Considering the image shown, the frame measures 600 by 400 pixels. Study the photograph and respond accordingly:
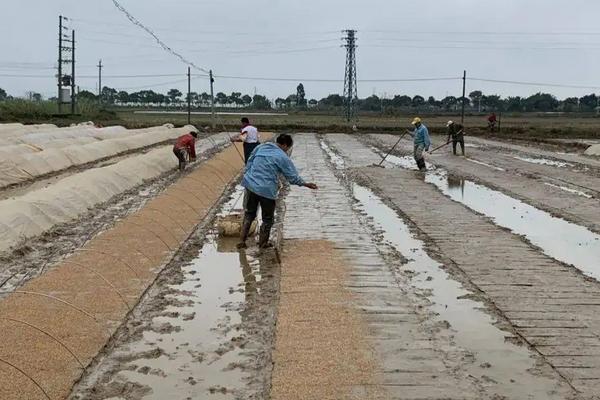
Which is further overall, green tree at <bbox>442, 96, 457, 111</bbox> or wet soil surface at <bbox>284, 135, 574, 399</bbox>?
green tree at <bbox>442, 96, 457, 111</bbox>

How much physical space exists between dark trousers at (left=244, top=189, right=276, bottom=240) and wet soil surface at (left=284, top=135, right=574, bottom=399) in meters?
0.82

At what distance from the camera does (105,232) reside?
28.2ft

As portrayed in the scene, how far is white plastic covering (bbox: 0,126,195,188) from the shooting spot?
48.6 ft

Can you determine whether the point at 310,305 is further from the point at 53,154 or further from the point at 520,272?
the point at 53,154

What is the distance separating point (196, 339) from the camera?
191 inches

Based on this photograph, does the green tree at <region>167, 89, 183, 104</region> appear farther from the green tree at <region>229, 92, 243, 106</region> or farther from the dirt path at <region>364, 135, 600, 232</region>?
the dirt path at <region>364, 135, 600, 232</region>

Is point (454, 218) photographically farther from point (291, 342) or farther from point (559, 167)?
point (559, 167)

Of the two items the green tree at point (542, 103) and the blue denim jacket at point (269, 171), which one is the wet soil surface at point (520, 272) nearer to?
the blue denim jacket at point (269, 171)

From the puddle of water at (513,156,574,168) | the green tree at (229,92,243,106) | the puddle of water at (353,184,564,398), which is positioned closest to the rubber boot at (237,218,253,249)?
the puddle of water at (353,184,564,398)

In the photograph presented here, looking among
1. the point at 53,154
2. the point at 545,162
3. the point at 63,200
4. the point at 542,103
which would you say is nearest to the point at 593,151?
the point at 545,162

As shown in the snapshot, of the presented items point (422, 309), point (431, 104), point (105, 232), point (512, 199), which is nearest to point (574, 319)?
point (422, 309)

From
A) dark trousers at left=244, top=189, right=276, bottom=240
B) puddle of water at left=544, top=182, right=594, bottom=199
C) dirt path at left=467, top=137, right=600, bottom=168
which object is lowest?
puddle of water at left=544, top=182, right=594, bottom=199

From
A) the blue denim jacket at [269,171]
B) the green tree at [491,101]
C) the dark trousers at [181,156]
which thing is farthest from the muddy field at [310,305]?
the green tree at [491,101]

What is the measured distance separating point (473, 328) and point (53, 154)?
48.6 ft
